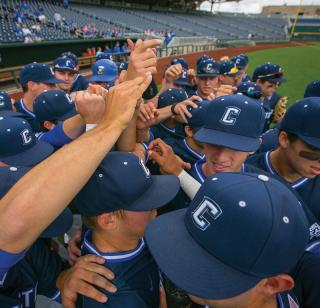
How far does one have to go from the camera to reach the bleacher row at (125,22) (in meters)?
16.2

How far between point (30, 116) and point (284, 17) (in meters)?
65.7

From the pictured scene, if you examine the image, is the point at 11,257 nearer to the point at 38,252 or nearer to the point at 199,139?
the point at 38,252

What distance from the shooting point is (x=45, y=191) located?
0.99 metres

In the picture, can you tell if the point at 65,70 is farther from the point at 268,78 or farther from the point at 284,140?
the point at 284,140

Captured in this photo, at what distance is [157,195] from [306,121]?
48.0 inches

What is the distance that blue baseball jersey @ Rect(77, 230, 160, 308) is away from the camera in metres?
1.29

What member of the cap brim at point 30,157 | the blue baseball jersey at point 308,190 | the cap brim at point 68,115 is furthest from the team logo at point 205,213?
the cap brim at point 68,115

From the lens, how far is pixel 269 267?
0.98 metres

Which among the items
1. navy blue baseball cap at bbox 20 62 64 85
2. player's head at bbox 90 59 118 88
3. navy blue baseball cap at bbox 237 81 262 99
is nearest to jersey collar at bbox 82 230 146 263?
navy blue baseball cap at bbox 20 62 64 85

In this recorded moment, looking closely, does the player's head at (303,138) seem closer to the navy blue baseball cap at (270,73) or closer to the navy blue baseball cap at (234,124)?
the navy blue baseball cap at (234,124)

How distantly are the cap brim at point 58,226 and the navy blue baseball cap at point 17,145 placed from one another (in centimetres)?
77

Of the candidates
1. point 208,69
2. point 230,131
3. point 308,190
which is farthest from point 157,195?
point 208,69

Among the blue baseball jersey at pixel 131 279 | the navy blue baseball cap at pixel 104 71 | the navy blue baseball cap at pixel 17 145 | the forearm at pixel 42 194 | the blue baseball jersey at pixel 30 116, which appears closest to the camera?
the forearm at pixel 42 194

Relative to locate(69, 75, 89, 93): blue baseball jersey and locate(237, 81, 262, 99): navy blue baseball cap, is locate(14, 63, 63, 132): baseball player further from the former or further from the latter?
locate(237, 81, 262, 99): navy blue baseball cap
